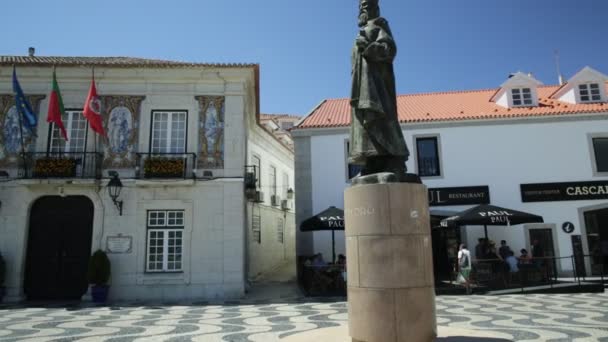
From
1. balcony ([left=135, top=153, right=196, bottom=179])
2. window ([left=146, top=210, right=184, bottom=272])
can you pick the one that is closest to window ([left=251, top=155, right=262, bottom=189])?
balcony ([left=135, top=153, right=196, bottom=179])

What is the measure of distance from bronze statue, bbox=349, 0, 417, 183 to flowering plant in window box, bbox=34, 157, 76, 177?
10120 millimetres

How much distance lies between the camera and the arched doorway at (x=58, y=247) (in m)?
12.7

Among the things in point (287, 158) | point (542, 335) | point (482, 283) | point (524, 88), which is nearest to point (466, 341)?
point (542, 335)

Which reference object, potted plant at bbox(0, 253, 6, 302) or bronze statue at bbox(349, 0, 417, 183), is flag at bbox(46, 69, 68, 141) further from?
bronze statue at bbox(349, 0, 417, 183)

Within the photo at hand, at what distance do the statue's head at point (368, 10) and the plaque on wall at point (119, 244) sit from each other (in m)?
9.79

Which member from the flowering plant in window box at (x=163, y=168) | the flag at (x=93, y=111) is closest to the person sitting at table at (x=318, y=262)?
the flowering plant in window box at (x=163, y=168)

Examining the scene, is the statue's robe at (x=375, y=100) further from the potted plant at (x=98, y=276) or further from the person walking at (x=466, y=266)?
Result: the potted plant at (x=98, y=276)

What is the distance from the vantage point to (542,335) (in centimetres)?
602

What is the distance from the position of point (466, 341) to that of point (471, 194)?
1131 centimetres

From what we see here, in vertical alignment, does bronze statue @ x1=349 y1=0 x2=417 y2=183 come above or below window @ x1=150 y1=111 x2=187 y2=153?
below

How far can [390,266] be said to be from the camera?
190 inches

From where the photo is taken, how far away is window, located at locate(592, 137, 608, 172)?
15.5 meters

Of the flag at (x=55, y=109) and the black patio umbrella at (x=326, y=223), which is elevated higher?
the flag at (x=55, y=109)

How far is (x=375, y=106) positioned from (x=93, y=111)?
957cm
